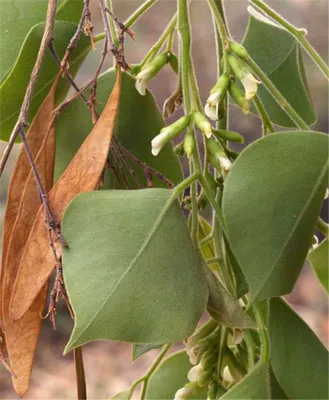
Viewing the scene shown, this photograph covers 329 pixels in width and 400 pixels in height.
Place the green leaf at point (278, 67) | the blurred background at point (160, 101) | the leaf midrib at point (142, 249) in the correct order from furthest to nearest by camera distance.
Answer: the blurred background at point (160, 101), the green leaf at point (278, 67), the leaf midrib at point (142, 249)

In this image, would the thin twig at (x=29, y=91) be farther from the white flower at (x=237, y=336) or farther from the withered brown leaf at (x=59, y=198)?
the white flower at (x=237, y=336)

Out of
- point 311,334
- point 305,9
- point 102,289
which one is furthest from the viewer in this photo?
point 305,9

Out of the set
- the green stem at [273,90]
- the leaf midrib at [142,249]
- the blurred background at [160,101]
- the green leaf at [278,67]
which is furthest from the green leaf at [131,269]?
the blurred background at [160,101]

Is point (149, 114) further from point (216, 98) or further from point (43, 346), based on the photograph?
point (43, 346)

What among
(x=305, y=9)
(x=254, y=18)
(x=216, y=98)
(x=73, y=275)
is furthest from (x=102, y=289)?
(x=305, y=9)

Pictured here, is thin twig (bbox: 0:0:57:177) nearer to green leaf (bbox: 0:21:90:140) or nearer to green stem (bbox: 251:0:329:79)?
green leaf (bbox: 0:21:90:140)

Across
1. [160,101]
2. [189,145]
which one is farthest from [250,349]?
[160,101]

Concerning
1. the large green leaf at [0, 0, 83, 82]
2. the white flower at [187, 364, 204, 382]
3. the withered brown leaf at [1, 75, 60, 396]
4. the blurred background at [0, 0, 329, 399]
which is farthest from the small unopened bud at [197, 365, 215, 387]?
the blurred background at [0, 0, 329, 399]

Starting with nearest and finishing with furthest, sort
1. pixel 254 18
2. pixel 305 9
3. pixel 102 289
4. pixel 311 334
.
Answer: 1. pixel 102 289
2. pixel 311 334
3. pixel 254 18
4. pixel 305 9
